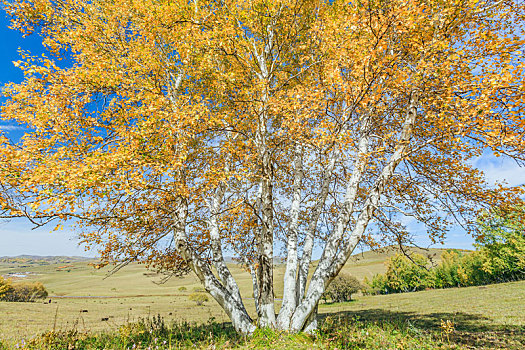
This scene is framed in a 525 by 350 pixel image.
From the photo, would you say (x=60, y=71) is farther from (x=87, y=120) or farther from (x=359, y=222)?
(x=359, y=222)

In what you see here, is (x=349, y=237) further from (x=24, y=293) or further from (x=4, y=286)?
(x=24, y=293)

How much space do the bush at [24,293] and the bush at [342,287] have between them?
5084 cm

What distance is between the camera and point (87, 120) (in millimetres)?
9125

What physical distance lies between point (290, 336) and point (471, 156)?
31.5 feet

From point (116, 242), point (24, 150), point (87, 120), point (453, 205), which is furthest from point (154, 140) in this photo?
point (453, 205)

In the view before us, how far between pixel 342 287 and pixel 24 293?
55.5 m

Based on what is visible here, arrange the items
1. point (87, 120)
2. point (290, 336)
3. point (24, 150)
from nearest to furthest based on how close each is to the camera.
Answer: point (290, 336)
point (24, 150)
point (87, 120)

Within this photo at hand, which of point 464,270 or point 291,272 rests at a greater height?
point 291,272

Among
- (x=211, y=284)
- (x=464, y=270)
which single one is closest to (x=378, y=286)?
(x=464, y=270)

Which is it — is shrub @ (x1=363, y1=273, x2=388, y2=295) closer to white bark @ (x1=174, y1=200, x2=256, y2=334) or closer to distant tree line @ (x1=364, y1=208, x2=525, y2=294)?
distant tree line @ (x1=364, y1=208, x2=525, y2=294)

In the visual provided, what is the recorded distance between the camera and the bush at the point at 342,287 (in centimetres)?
5059

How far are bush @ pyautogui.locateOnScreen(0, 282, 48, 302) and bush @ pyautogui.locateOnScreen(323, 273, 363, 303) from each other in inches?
2002

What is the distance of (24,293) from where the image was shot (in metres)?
40.2

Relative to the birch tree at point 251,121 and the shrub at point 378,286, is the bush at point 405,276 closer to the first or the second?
the shrub at point 378,286
